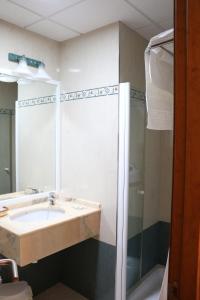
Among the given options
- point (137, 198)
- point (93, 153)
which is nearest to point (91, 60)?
point (93, 153)

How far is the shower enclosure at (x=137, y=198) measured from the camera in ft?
6.40

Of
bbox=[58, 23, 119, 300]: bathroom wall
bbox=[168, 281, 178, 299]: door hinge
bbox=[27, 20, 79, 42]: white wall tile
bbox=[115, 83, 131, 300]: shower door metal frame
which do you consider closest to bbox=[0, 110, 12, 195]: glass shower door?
bbox=[58, 23, 119, 300]: bathroom wall

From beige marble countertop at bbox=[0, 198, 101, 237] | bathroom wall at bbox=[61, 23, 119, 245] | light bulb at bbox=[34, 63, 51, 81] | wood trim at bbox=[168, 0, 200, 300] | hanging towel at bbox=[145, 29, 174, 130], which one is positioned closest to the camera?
wood trim at bbox=[168, 0, 200, 300]

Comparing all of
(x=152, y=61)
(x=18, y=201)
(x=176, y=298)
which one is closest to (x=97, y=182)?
(x=18, y=201)

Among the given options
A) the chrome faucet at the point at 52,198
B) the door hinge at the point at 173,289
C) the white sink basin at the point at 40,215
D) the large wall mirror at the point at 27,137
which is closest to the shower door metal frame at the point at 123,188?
the white sink basin at the point at 40,215

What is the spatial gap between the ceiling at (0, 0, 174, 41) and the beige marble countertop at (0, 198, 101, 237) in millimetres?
1534

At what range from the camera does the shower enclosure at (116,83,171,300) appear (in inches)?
76.7

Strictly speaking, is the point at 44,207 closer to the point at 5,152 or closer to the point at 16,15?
the point at 5,152

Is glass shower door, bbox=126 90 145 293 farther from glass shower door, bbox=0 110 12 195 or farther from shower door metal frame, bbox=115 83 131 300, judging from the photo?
glass shower door, bbox=0 110 12 195

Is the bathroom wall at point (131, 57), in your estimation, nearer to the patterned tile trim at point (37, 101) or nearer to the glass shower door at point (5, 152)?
the patterned tile trim at point (37, 101)

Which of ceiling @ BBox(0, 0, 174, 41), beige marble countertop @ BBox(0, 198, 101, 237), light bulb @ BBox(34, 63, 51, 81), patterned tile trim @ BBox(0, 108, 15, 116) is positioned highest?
ceiling @ BBox(0, 0, 174, 41)

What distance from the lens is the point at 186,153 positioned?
0.52 metres

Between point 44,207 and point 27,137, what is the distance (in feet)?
2.19

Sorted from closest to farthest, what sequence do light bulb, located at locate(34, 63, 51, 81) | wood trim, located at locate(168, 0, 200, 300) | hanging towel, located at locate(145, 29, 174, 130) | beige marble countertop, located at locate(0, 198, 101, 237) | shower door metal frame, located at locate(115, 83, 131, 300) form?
wood trim, located at locate(168, 0, 200, 300), hanging towel, located at locate(145, 29, 174, 130), beige marble countertop, located at locate(0, 198, 101, 237), shower door metal frame, located at locate(115, 83, 131, 300), light bulb, located at locate(34, 63, 51, 81)
